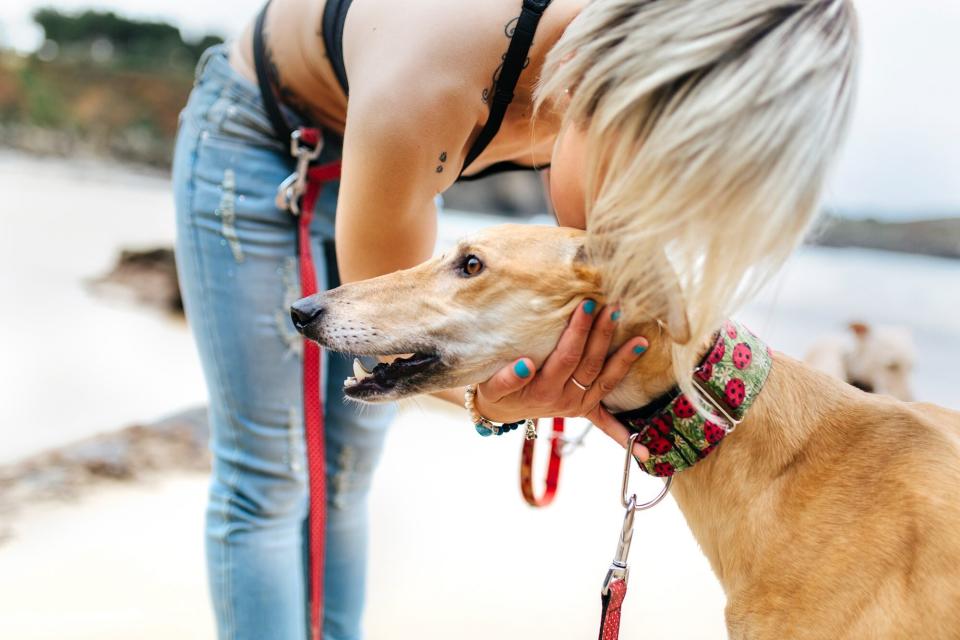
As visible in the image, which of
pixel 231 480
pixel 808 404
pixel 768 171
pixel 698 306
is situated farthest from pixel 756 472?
pixel 231 480

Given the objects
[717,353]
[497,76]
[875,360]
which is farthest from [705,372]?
[875,360]

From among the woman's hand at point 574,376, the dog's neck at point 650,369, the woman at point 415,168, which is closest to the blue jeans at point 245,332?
the woman at point 415,168

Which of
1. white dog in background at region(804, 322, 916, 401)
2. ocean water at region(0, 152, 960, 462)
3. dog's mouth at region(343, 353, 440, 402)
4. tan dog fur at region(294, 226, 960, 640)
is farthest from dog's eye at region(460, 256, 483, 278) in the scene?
white dog in background at region(804, 322, 916, 401)

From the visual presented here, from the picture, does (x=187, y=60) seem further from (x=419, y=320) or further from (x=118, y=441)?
(x=419, y=320)

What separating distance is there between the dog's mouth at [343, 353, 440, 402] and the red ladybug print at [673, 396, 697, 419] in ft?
1.14

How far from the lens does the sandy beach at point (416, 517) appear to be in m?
2.16

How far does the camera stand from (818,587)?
40.6 inches

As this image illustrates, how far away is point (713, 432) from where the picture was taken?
107 centimetres

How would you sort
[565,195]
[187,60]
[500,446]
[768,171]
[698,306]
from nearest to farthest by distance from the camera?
[768,171] → [698,306] → [565,195] → [500,446] → [187,60]

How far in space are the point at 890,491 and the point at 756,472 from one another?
168mm

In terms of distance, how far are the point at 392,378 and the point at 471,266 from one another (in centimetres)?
21

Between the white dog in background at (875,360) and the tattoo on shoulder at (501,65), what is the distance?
1.92 meters

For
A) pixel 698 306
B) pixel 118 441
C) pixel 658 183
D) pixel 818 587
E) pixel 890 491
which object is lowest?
pixel 118 441

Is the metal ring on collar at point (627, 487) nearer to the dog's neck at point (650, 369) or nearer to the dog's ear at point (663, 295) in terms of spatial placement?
the dog's neck at point (650, 369)
